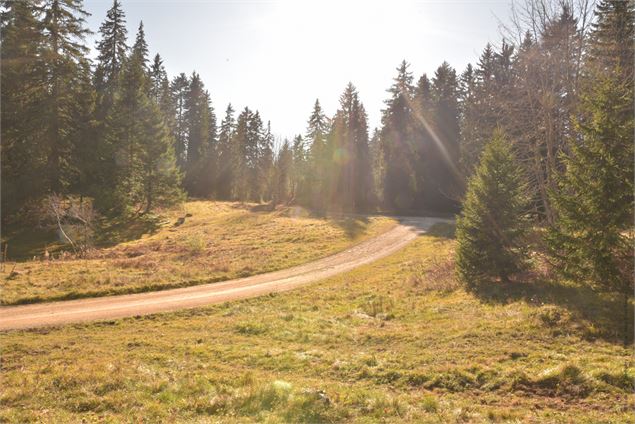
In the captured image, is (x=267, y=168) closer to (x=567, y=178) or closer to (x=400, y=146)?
(x=400, y=146)

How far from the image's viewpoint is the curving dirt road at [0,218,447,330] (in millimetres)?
16391

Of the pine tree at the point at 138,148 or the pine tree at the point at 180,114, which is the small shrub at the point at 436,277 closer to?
the pine tree at the point at 138,148

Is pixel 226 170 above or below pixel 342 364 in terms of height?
above

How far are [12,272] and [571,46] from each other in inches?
1248

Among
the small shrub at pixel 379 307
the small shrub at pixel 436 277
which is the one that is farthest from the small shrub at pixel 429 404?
the small shrub at pixel 436 277

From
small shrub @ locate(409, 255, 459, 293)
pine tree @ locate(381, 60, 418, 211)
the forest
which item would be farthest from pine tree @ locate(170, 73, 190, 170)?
small shrub @ locate(409, 255, 459, 293)

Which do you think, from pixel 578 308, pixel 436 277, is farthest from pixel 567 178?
pixel 436 277

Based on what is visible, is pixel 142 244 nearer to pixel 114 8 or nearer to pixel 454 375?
pixel 454 375

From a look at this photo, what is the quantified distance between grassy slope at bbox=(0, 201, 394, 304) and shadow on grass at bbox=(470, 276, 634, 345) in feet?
54.3

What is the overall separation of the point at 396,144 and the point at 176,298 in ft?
148

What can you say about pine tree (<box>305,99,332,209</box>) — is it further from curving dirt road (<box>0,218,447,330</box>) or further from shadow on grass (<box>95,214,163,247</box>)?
curving dirt road (<box>0,218,447,330</box>)

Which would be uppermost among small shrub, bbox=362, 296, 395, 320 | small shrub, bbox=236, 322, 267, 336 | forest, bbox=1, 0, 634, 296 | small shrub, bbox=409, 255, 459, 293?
forest, bbox=1, 0, 634, 296

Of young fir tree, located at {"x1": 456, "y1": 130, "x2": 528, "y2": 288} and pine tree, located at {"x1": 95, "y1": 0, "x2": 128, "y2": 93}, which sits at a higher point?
pine tree, located at {"x1": 95, "y1": 0, "x2": 128, "y2": 93}

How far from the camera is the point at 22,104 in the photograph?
37.9 metres
